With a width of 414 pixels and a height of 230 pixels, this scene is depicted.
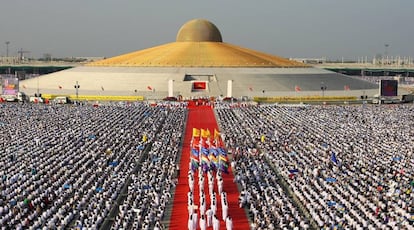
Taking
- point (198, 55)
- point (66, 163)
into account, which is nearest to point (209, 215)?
point (66, 163)

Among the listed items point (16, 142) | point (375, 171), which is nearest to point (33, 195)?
point (16, 142)

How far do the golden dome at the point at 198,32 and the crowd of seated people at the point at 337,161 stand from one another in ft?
170

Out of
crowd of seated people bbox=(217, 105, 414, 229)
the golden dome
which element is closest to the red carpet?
crowd of seated people bbox=(217, 105, 414, 229)

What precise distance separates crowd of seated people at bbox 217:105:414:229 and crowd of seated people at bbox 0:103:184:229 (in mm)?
6461

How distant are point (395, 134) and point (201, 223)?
24618 mm

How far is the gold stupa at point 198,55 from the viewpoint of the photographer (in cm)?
8862

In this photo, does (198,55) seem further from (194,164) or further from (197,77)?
(194,164)

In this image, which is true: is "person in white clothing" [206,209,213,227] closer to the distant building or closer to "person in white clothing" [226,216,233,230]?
"person in white clothing" [226,216,233,230]

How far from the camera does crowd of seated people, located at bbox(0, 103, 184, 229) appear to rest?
69.2ft

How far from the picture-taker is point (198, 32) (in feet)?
340

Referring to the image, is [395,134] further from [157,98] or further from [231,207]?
[157,98]

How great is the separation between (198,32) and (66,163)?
76852 millimetres

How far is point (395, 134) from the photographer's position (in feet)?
130

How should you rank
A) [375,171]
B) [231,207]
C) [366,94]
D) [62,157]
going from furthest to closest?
[366,94]
[62,157]
[375,171]
[231,207]
